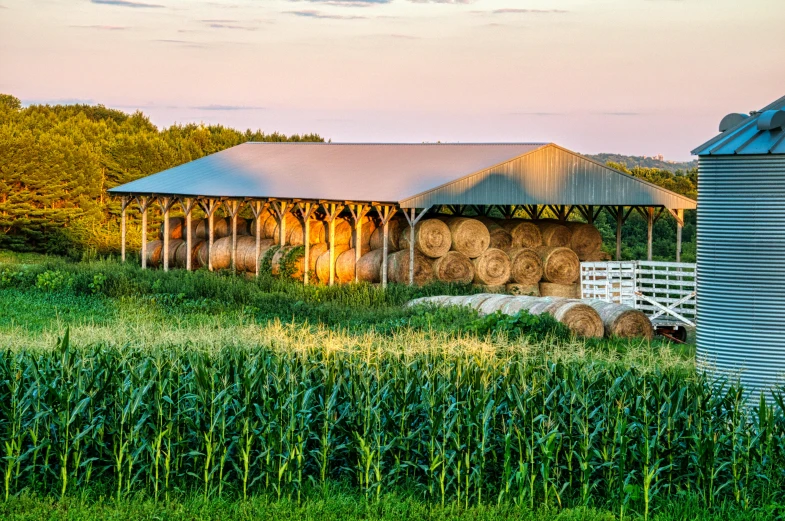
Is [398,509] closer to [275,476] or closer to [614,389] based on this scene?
[275,476]

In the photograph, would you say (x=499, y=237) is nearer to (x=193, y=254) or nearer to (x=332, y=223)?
(x=332, y=223)

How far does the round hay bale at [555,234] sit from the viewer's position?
31641 mm

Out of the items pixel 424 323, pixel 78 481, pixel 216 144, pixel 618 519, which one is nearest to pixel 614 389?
pixel 618 519

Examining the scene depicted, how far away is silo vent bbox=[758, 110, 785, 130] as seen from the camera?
12516 mm

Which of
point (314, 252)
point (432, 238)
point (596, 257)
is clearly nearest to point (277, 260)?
point (314, 252)

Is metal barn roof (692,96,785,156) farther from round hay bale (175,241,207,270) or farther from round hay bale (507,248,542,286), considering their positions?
round hay bale (175,241,207,270)

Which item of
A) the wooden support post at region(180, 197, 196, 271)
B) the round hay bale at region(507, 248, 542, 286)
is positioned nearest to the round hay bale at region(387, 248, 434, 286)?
the round hay bale at region(507, 248, 542, 286)

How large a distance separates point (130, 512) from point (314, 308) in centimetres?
1399

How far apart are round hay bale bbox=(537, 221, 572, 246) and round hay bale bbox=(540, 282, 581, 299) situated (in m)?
1.82

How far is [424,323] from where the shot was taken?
20.6m

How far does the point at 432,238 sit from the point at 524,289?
3060 millimetres

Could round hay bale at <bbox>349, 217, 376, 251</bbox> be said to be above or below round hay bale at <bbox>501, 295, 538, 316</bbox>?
above

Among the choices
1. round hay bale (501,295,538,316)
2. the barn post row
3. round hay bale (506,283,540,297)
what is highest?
the barn post row

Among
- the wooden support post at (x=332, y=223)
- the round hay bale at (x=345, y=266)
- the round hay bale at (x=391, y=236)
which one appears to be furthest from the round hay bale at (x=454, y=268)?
the wooden support post at (x=332, y=223)
